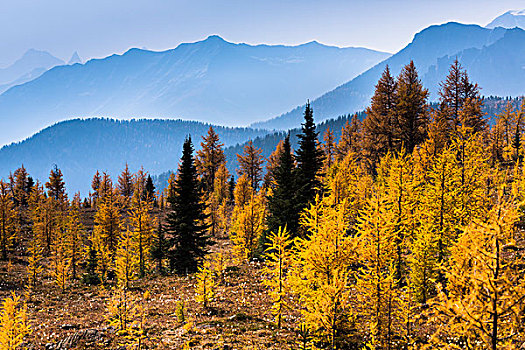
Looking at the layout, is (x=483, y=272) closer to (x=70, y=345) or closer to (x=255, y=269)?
(x=70, y=345)

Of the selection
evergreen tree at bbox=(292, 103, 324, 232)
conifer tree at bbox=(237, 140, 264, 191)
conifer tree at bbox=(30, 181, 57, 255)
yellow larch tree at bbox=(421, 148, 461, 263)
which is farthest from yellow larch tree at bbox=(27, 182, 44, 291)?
conifer tree at bbox=(237, 140, 264, 191)

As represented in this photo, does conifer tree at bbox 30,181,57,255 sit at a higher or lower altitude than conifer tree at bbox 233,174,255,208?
lower

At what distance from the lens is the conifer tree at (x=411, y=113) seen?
3781cm

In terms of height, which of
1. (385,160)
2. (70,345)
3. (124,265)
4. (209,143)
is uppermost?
(209,143)

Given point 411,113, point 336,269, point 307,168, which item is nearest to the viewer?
point 336,269

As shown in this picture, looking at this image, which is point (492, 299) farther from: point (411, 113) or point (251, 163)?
point (251, 163)

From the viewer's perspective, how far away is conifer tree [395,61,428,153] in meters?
37.8

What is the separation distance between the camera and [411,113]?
125ft

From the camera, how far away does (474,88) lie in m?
42.2

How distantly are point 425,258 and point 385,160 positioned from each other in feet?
65.7

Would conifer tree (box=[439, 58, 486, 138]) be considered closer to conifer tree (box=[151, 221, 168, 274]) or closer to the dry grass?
the dry grass

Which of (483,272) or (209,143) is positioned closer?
(483,272)

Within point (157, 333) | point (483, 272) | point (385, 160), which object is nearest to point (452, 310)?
point (483, 272)

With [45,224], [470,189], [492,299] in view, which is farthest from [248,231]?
[45,224]
